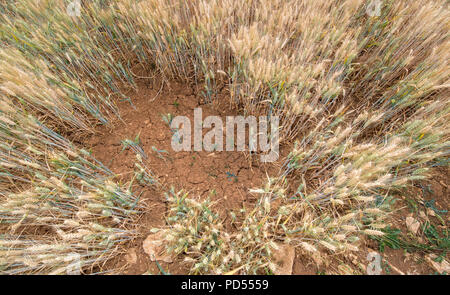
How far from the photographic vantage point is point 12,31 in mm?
1824

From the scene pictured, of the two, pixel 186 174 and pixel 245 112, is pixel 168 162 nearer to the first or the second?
pixel 186 174

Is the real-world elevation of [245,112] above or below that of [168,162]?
above

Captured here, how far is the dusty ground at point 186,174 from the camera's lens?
1513mm

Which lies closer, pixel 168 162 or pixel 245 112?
pixel 168 162

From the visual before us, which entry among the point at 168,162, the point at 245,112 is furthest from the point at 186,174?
the point at 245,112

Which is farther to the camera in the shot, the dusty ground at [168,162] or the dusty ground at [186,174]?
the dusty ground at [168,162]

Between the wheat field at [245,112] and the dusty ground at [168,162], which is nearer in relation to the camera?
the wheat field at [245,112]

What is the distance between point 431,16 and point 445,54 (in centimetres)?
31

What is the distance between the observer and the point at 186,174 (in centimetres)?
176

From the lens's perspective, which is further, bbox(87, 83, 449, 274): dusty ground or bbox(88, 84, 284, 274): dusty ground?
bbox(88, 84, 284, 274): dusty ground

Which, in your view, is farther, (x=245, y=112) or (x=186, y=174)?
(x=245, y=112)

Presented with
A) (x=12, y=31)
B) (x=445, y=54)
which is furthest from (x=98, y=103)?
(x=445, y=54)

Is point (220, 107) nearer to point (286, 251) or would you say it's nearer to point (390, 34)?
point (286, 251)

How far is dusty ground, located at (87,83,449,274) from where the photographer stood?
1513 mm
